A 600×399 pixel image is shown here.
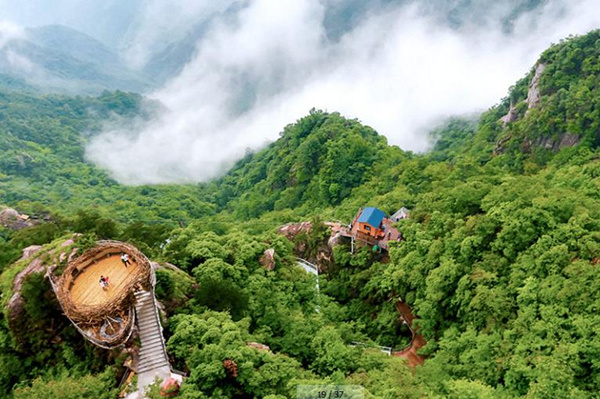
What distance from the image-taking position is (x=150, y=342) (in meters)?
19.1

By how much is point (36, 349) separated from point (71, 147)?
367ft

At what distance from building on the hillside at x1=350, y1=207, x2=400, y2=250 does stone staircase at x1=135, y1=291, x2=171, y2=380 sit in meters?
21.4

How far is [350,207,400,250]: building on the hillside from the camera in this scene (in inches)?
1464

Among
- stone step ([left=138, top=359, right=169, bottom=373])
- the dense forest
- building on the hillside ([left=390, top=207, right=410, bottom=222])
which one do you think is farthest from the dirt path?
stone step ([left=138, top=359, right=169, bottom=373])

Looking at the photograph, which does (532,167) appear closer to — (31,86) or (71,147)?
(71,147)

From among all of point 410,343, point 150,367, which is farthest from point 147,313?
point 410,343

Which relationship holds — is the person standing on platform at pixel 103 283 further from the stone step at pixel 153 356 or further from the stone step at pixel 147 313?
the stone step at pixel 153 356

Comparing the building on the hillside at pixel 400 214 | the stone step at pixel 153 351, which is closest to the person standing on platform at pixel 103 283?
the stone step at pixel 153 351

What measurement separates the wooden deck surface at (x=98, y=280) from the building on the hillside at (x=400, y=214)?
2597cm

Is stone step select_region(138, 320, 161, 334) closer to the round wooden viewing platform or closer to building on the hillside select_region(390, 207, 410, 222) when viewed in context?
the round wooden viewing platform

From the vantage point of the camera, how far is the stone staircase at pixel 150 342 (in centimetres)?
1823

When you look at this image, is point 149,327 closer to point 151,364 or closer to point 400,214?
point 151,364

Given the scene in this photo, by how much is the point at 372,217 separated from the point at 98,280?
2343 cm

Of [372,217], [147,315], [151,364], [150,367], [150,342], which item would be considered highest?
[372,217]
